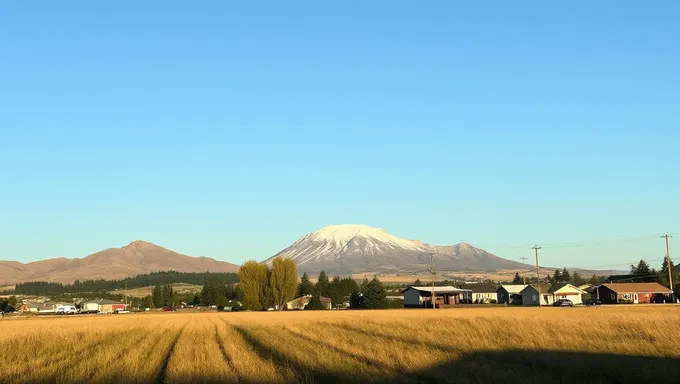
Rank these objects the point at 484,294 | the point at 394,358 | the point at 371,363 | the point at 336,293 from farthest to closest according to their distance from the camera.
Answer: the point at 484,294
the point at 336,293
the point at 394,358
the point at 371,363

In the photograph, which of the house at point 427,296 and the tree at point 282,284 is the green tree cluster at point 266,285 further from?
the house at point 427,296

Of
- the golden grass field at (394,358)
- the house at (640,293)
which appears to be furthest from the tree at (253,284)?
the golden grass field at (394,358)

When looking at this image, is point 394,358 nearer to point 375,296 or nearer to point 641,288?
point 375,296

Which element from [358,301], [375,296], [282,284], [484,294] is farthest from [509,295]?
[282,284]

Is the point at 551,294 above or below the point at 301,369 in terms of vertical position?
below

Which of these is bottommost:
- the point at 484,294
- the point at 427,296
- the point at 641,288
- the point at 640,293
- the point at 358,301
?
the point at 484,294

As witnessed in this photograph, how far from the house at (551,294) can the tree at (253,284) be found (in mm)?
55742

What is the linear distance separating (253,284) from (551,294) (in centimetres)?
6267

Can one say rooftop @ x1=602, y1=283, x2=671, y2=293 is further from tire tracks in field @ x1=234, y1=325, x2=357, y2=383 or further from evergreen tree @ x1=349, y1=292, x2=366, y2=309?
tire tracks in field @ x1=234, y1=325, x2=357, y2=383

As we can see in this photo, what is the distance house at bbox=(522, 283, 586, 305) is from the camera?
145 m

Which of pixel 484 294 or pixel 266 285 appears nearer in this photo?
pixel 266 285

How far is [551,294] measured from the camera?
146250mm

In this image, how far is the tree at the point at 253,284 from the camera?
6033 inches

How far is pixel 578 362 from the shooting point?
20.4m
